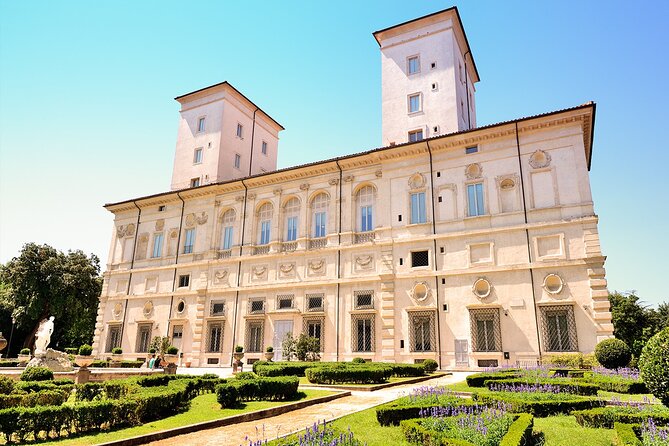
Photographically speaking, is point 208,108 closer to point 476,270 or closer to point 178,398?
point 476,270

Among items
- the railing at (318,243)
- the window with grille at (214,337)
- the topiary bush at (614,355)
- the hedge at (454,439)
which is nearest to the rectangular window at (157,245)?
the window with grille at (214,337)

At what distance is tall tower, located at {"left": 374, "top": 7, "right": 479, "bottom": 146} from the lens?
33031mm

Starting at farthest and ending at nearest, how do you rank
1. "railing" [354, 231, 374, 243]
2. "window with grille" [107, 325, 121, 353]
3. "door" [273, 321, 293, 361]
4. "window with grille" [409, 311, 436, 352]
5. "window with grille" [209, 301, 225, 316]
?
"window with grille" [107, 325, 121, 353], "window with grille" [209, 301, 225, 316], "door" [273, 321, 293, 361], "railing" [354, 231, 374, 243], "window with grille" [409, 311, 436, 352]

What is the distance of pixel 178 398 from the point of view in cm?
1244

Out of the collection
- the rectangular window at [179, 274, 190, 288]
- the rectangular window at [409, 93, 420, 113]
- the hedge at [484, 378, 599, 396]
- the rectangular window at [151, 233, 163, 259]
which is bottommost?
the hedge at [484, 378, 599, 396]

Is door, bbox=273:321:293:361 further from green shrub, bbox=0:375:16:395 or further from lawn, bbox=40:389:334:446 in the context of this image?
green shrub, bbox=0:375:16:395

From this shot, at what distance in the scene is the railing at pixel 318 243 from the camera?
3172 centimetres

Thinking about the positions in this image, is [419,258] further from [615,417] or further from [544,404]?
[615,417]

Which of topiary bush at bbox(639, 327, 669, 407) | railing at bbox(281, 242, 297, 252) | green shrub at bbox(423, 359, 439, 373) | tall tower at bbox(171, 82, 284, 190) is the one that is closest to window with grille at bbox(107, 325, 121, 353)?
tall tower at bbox(171, 82, 284, 190)

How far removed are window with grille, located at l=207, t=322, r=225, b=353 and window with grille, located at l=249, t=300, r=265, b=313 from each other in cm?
266

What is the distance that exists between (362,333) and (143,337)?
1911 centimetres

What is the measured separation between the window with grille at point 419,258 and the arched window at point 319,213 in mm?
6947

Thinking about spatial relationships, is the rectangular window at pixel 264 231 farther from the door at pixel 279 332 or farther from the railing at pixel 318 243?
the door at pixel 279 332

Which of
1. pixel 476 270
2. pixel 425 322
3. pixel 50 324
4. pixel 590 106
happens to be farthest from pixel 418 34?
pixel 50 324
